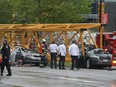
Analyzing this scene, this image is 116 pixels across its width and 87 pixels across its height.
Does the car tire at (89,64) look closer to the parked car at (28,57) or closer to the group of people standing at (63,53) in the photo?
the group of people standing at (63,53)

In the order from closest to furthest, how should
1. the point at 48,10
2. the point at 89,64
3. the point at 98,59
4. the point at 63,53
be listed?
the point at 63,53
the point at 98,59
the point at 89,64
the point at 48,10

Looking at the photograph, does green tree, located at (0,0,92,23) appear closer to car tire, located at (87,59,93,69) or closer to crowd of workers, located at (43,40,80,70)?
crowd of workers, located at (43,40,80,70)

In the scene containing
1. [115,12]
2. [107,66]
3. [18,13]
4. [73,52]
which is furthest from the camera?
[115,12]

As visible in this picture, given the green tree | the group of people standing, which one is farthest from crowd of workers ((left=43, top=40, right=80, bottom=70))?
the green tree

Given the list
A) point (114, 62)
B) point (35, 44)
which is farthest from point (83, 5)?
point (114, 62)

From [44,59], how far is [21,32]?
513 cm

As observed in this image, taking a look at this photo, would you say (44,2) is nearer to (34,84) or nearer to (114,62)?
(114,62)

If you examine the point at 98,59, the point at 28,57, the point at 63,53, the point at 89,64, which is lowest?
the point at 89,64

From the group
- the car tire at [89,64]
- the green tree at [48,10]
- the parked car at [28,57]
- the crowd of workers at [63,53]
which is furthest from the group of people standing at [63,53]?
the green tree at [48,10]

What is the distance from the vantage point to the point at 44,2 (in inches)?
1599

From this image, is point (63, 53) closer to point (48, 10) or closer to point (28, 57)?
point (28, 57)

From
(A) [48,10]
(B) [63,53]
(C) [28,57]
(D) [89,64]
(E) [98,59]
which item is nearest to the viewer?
(B) [63,53]

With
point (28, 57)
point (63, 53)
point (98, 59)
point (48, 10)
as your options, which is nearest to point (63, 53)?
point (63, 53)

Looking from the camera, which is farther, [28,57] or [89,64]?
[28,57]
